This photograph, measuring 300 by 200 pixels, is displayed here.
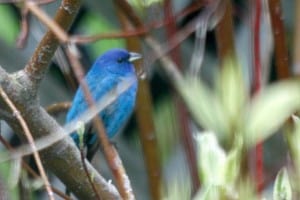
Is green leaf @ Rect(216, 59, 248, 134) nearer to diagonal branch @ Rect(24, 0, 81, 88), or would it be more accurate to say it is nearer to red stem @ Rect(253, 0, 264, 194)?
red stem @ Rect(253, 0, 264, 194)

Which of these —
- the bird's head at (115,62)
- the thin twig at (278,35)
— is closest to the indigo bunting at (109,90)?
the bird's head at (115,62)

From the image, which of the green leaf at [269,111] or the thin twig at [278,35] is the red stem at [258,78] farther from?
the thin twig at [278,35]

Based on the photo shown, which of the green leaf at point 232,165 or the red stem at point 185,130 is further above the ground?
the red stem at point 185,130

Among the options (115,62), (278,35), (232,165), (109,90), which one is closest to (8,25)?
(109,90)

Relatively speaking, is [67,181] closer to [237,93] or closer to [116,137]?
[237,93]

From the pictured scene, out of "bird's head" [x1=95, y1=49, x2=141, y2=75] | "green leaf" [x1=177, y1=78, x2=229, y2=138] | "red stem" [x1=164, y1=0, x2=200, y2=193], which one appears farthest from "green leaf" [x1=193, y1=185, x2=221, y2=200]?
"bird's head" [x1=95, y1=49, x2=141, y2=75]

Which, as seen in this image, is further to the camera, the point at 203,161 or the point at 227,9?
the point at 227,9

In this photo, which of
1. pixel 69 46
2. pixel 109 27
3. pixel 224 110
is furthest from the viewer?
pixel 109 27

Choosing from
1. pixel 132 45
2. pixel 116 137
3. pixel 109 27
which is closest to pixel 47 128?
pixel 132 45
